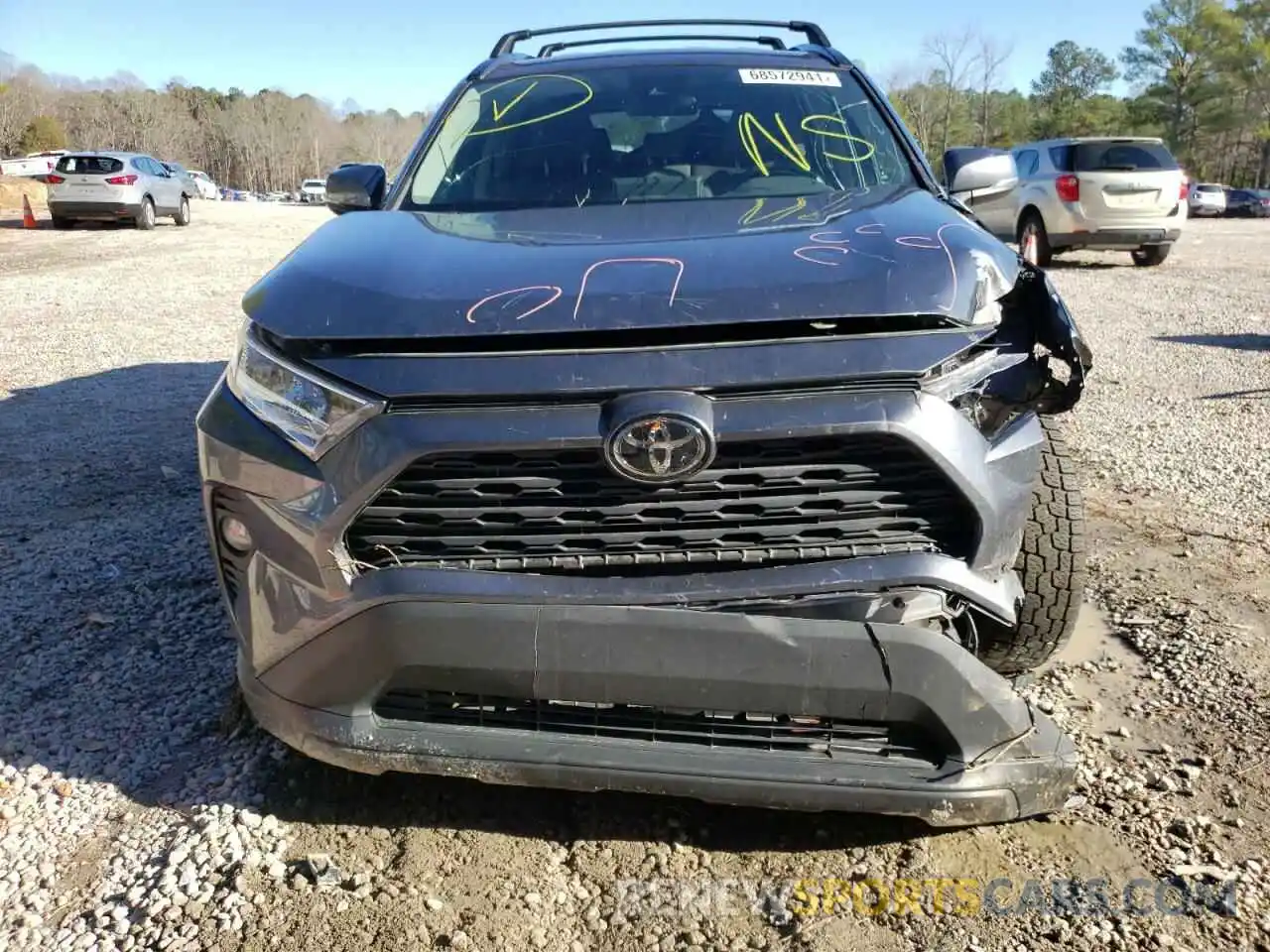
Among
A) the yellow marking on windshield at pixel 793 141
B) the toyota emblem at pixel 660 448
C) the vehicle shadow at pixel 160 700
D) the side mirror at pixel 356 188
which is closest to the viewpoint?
the toyota emblem at pixel 660 448

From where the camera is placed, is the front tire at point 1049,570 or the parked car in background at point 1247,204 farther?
the parked car in background at point 1247,204

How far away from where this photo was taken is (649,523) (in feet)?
6.48

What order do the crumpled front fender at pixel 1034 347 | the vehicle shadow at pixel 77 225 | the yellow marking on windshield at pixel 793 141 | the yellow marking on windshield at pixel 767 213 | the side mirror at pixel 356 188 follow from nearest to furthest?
1. the crumpled front fender at pixel 1034 347
2. the yellow marking on windshield at pixel 767 213
3. the yellow marking on windshield at pixel 793 141
4. the side mirror at pixel 356 188
5. the vehicle shadow at pixel 77 225

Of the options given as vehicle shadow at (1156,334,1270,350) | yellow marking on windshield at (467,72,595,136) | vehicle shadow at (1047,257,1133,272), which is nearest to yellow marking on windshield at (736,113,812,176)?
yellow marking on windshield at (467,72,595,136)

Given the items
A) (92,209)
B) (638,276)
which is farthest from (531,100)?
(92,209)

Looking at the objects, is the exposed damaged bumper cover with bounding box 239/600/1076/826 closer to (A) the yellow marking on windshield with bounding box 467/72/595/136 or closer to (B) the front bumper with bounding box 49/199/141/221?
(A) the yellow marking on windshield with bounding box 467/72/595/136

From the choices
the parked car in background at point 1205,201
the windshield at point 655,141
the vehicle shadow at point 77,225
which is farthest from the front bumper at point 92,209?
the parked car in background at point 1205,201

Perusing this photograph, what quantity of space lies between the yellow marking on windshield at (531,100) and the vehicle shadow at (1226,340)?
6.80 meters

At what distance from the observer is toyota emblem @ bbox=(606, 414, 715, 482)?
1.88 meters

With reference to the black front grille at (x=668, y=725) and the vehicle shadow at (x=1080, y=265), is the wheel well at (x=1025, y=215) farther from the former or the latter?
the black front grille at (x=668, y=725)

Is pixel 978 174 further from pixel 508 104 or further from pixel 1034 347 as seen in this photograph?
pixel 508 104

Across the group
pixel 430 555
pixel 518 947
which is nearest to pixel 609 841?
pixel 518 947

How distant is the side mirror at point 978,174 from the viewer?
3.40 metres

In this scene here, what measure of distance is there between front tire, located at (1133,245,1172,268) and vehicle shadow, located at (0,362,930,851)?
548 inches
